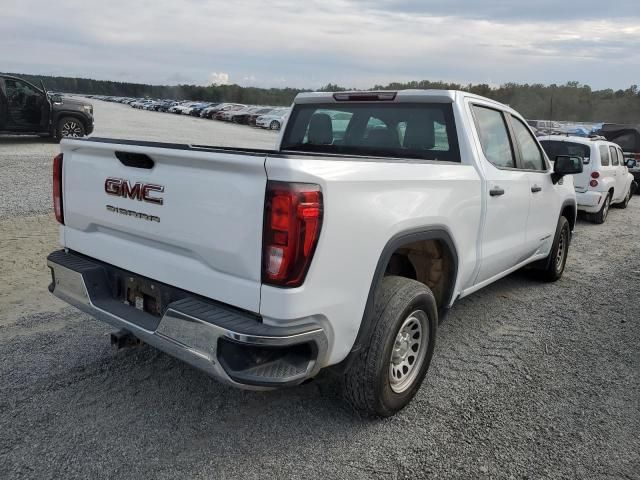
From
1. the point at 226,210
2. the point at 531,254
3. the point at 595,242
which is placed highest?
the point at 226,210

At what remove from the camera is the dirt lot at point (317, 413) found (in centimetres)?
281

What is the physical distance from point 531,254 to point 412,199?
2.74 m

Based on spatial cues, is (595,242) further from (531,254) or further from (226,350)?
(226,350)

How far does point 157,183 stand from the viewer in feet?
9.14

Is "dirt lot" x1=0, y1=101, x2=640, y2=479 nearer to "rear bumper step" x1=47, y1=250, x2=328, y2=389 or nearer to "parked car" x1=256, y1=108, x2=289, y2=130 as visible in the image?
"rear bumper step" x1=47, y1=250, x2=328, y2=389

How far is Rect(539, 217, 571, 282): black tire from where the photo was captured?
19.4 feet

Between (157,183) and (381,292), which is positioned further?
(381,292)

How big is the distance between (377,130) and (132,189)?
211cm

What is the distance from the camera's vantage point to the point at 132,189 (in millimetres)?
2924

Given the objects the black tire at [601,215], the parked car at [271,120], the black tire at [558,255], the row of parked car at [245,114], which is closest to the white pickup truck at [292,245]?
the black tire at [558,255]

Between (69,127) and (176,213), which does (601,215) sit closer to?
(176,213)

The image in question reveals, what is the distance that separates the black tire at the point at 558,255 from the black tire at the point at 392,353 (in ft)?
10.2

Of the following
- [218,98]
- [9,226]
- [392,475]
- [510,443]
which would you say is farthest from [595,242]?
[218,98]

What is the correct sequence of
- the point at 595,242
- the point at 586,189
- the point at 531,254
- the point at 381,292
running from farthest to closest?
the point at 586,189, the point at 595,242, the point at 531,254, the point at 381,292
